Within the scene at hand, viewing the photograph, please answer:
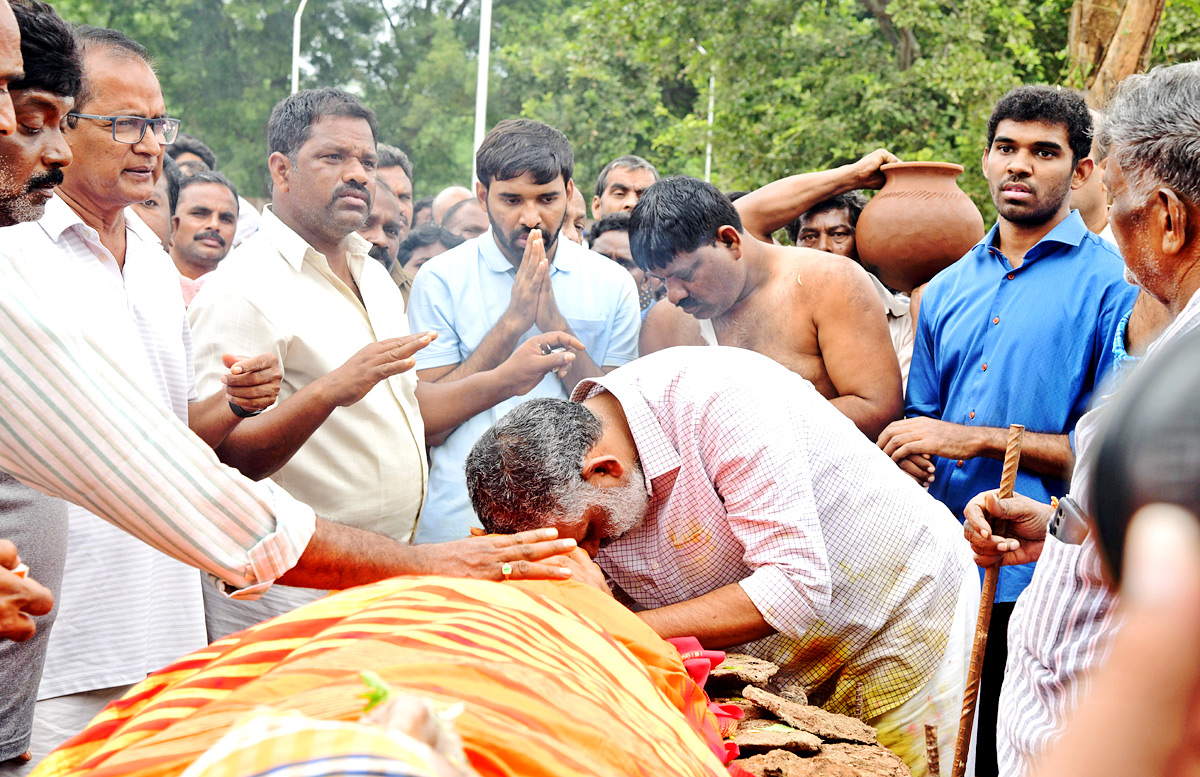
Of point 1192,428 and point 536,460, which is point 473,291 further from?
point 1192,428

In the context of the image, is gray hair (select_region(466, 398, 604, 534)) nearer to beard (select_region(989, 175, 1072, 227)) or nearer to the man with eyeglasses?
the man with eyeglasses

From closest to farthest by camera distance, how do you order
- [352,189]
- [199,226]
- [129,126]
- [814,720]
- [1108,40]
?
[814,720] → [129,126] → [352,189] → [199,226] → [1108,40]

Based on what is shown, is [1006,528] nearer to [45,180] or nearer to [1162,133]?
[1162,133]

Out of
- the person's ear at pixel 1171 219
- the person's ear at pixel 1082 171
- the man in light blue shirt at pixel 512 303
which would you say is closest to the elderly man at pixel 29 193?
the man in light blue shirt at pixel 512 303

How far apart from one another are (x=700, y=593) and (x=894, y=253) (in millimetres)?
2067

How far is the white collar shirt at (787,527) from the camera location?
8.43 feet

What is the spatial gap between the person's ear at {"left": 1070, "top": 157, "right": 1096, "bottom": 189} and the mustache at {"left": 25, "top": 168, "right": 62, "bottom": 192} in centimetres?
311

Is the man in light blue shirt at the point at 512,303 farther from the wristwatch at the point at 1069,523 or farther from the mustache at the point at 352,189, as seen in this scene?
the wristwatch at the point at 1069,523

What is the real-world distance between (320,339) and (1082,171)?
265cm

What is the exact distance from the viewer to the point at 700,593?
2.79m

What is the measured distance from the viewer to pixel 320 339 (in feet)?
10.8

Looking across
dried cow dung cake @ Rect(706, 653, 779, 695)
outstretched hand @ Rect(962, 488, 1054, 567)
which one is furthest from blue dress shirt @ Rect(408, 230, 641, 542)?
outstretched hand @ Rect(962, 488, 1054, 567)

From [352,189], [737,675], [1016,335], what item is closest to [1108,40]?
[1016,335]

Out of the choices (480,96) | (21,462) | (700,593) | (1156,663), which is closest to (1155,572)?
(1156,663)
